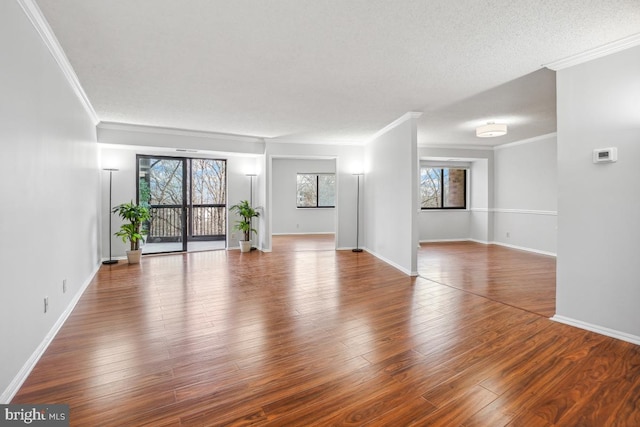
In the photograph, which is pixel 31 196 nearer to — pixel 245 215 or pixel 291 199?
pixel 245 215

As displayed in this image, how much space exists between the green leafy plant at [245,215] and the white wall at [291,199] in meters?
2.67

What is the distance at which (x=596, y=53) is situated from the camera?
2.71 meters

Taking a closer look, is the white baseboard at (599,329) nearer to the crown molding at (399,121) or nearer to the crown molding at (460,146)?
the crown molding at (399,121)

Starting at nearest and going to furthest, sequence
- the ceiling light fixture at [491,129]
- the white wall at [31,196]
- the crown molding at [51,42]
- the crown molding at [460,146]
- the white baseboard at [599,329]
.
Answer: the white wall at [31,196], the crown molding at [51,42], the white baseboard at [599,329], the ceiling light fixture at [491,129], the crown molding at [460,146]

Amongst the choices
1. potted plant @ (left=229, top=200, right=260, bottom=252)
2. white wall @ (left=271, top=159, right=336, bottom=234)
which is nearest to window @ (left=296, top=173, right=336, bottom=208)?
white wall @ (left=271, top=159, right=336, bottom=234)

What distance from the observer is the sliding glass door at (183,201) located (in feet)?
21.7

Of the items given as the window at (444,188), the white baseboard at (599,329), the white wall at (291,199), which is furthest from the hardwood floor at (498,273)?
the white wall at (291,199)

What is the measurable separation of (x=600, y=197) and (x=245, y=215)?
236 inches

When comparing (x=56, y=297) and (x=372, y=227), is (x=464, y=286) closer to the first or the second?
(x=372, y=227)

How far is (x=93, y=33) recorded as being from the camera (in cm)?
254

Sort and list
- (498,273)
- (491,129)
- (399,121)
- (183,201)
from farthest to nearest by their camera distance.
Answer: (183,201), (491,129), (399,121), (498,273)

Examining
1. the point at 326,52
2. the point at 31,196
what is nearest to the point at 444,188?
the point at 326,52

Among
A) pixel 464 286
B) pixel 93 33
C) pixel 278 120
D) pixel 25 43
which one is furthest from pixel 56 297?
pixel 464 286

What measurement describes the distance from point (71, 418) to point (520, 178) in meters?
8.61
